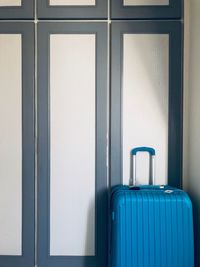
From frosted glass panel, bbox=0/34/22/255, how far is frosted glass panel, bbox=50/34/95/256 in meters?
0.23

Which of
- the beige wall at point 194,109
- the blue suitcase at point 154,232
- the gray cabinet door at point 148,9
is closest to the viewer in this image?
the blue suitcase at point 154,232

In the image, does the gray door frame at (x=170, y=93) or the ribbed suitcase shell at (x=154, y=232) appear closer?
the ribbed suitcase shell at (x=154, y=232)

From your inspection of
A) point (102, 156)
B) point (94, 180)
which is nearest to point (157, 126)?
point (102, 156)

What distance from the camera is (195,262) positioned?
1700 mm

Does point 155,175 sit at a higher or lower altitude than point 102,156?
lower

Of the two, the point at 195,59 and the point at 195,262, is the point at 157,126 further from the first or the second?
the point at 195,262

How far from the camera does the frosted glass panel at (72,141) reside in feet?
5.90

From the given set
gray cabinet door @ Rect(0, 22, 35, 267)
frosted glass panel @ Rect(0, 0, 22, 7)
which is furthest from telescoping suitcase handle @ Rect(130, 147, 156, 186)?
frosted glass panel @ Rect(0, 0, 22, 7)

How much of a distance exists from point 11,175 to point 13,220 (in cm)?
31

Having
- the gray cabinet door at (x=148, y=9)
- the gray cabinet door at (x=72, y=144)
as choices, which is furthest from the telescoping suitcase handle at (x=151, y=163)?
the gray cabinet door at (x=148, y=9)

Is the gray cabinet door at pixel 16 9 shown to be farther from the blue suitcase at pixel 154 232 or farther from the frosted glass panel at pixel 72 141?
the blue suitcase at pixel 154 232

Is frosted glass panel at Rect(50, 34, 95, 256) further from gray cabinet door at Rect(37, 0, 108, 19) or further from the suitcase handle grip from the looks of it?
the suitcase handle grip

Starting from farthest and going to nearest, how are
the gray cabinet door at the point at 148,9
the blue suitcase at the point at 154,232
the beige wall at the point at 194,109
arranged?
the gray cabinet door at the point at 148,9 < the beige wall at the point at 194,109 < the blue suitcase at the point at 154,232

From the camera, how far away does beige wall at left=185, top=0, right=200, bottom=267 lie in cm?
166
